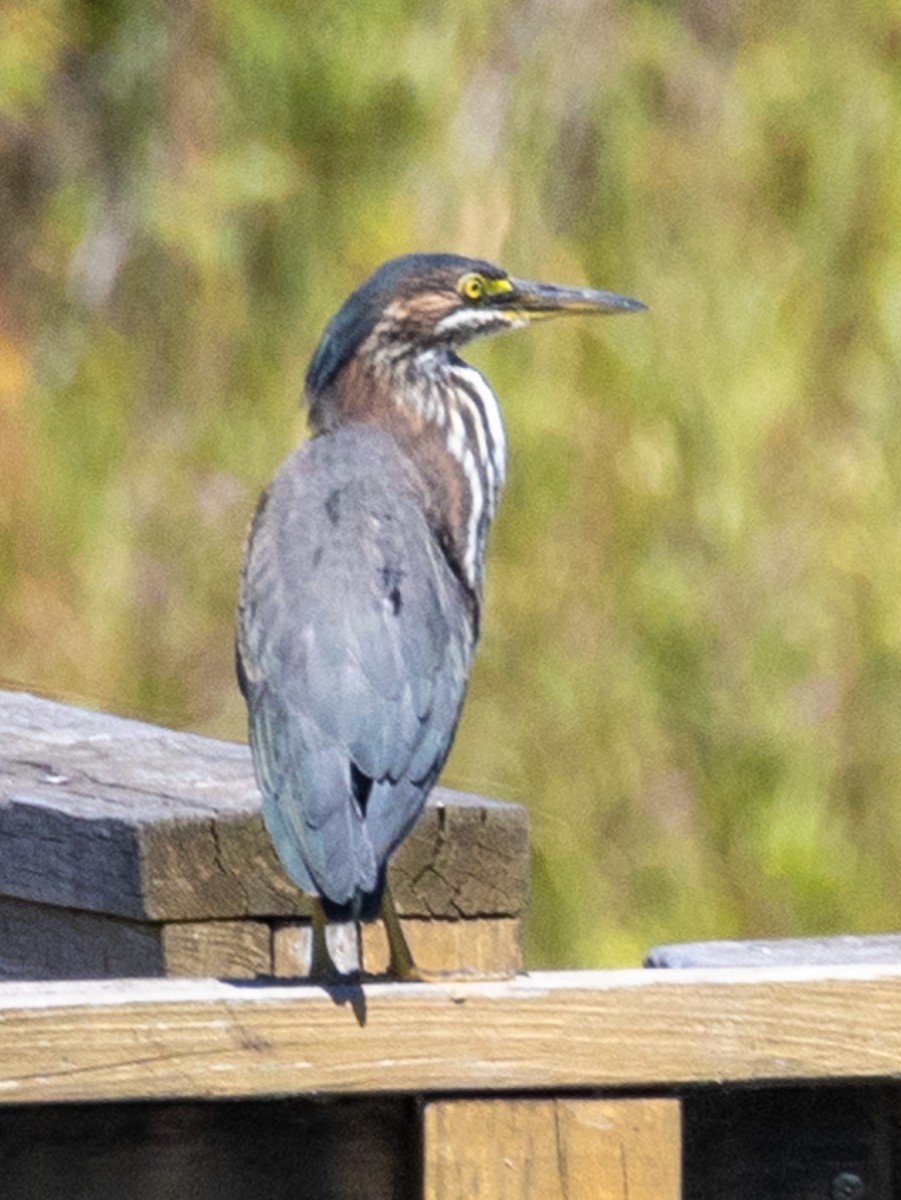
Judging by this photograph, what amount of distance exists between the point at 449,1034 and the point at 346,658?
2.89ft

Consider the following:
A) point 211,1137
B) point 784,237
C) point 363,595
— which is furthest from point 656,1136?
point 784,237

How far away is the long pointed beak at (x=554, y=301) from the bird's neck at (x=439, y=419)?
0.35 feet

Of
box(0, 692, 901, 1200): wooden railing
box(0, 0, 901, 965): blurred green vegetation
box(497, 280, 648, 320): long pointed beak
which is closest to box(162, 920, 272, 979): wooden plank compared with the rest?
box(0, 692, 901, 1200): wooden railing

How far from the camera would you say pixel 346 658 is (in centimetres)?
249

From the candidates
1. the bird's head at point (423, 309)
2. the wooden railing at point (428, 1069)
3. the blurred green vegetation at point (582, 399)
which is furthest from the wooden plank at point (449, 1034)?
the blurred green vegetation at point (582, 399)

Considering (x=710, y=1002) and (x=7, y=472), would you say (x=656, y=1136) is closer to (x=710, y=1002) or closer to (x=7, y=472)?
(x=710, y=1002)

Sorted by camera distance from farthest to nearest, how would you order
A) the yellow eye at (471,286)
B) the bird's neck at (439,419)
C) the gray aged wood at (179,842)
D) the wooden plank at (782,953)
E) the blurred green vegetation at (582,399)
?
the blurred green vegetation at (582,399), the yellow eye at (471,286), the bird's neck at (439,419), the gray aged wood at (179,842), the wooden plank at (782,953)

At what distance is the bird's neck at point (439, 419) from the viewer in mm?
3082

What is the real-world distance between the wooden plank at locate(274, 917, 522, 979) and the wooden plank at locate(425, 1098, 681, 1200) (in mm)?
679

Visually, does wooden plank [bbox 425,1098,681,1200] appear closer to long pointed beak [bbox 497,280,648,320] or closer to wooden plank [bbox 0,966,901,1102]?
wooden plank [bbox 0,966,901,1102]

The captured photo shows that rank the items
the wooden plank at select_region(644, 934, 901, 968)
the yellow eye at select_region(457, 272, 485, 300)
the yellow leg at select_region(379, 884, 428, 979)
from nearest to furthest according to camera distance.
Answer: the wooden plank at select_region(644, 934, 901, 968)
the yellow leg at select_region(379, 884, 428, 979)
the yellow eye at select_region(457, 272, 485, 300)

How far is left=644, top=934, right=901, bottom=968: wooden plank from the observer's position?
1924 mm

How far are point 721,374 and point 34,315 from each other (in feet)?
4.55

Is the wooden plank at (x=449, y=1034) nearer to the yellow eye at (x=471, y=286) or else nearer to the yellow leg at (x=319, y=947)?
the yellow leg at (x=319, y=947)
